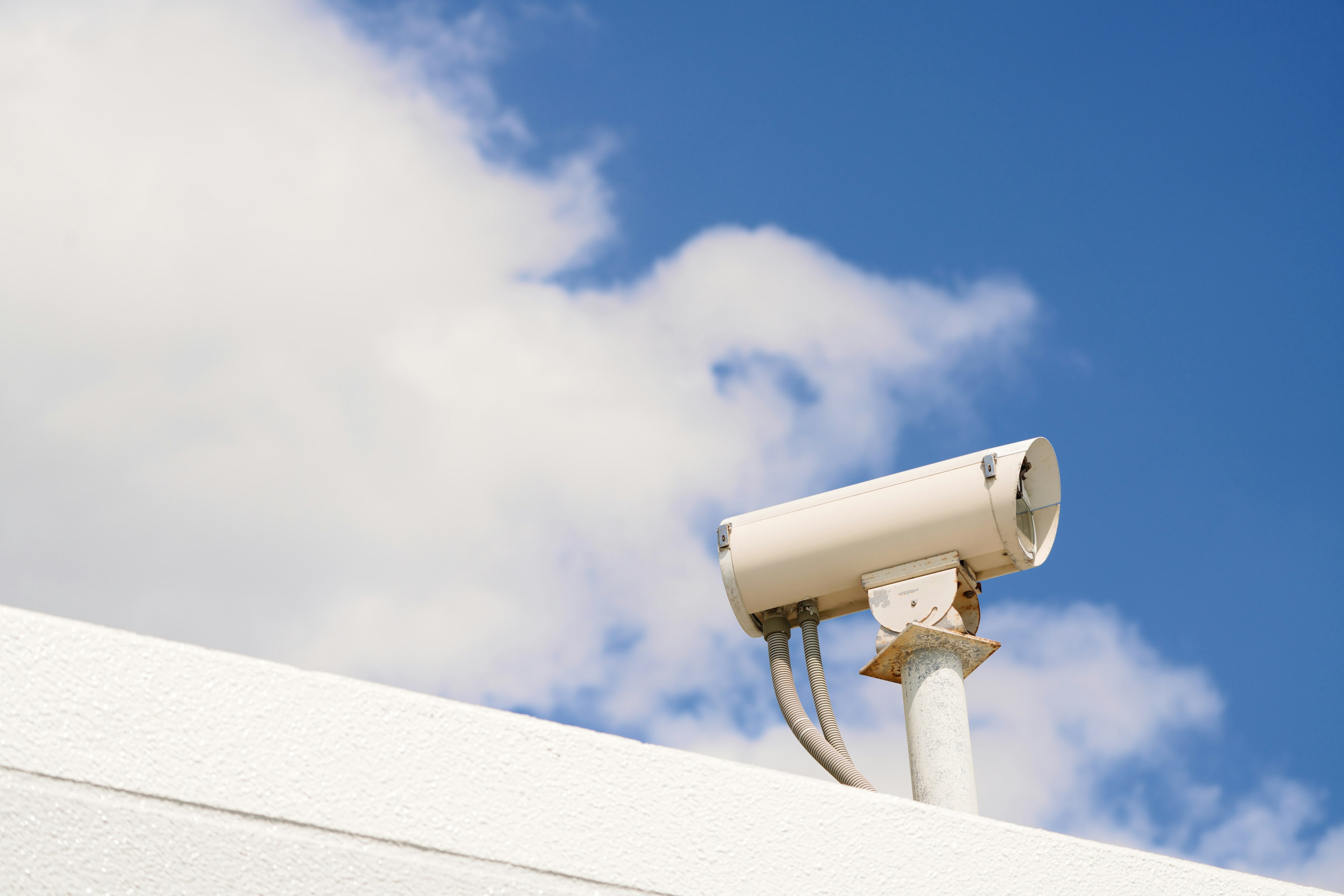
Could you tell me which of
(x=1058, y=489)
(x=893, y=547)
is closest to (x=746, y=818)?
(x=893, y=547)

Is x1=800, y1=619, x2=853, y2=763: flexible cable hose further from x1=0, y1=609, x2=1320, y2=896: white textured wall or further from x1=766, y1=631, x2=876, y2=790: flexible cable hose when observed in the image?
x1=0, y1=609, x2=1320, y2=896: white textured wall

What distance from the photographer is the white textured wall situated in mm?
1651

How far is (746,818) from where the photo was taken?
196cm

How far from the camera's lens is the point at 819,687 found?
3863mm

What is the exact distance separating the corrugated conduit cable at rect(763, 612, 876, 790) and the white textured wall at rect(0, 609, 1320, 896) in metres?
1.57

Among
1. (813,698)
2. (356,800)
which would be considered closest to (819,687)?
(813,698)

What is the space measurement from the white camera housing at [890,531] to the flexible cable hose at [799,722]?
0.11 m

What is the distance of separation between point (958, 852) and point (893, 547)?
67.8 inches

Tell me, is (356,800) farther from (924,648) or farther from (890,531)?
(890,531)

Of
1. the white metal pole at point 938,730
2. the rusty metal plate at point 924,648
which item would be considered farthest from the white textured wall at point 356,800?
the rusty metal plate at point 924,648

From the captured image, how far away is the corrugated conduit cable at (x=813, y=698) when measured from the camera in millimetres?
3633

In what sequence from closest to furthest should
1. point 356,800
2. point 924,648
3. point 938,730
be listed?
point 356,800 < point 938,730 < point 924,648

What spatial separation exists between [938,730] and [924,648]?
27 centimetres

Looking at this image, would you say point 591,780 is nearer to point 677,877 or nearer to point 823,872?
point 677,877
